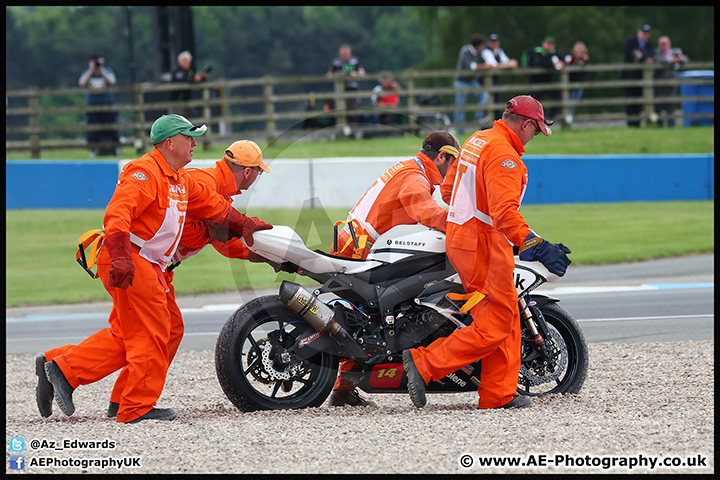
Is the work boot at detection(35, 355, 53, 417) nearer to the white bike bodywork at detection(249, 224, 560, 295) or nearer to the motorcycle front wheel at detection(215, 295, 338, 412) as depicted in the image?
the motorcycle front wheel at detection(215, 295, 338, 412)

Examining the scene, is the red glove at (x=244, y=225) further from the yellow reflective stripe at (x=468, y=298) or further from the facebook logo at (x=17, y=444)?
the facebook logo at (x=17, y=444)

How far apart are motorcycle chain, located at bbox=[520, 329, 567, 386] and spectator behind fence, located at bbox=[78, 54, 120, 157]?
57.7 feet

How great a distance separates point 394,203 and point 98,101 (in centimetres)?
1819

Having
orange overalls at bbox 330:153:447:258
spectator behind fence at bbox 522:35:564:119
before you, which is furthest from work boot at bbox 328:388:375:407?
spectator behind fence at bbox 522:35:564:119

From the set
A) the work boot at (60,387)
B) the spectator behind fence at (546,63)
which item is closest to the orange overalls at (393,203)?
the work boot at (60,387)

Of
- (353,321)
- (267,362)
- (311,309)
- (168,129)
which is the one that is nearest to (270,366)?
(267,362)

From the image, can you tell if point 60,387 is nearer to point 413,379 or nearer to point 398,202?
point 413,379

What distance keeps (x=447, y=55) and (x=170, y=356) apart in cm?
4091

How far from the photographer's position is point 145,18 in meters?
74.5

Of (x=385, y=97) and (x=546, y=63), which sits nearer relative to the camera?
(x=546, y=63)

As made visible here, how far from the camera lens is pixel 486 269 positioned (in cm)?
600

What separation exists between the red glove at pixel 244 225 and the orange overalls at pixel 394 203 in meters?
0.61

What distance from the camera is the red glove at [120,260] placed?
18.0 feet

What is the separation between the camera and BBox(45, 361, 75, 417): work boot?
6.00m
